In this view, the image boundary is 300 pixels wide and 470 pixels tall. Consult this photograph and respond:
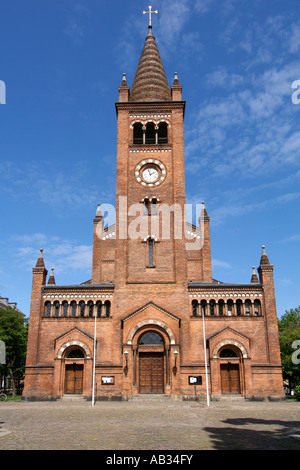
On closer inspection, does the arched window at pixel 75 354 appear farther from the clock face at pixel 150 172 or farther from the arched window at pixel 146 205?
the clock face at pixel 150 172

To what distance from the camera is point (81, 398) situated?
107ft

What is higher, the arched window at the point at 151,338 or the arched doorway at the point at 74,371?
the arched window at the point at 151,338

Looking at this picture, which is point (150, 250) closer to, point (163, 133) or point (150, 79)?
point (163, 133)

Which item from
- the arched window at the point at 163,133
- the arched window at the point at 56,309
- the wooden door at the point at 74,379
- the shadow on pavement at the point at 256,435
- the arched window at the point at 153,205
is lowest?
the shadow on pavement at the point at 256,435

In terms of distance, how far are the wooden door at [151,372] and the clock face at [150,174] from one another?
16.5 metres

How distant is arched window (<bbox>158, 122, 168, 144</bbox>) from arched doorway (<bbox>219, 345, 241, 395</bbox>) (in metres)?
21.1

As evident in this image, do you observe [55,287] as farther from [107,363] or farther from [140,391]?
[140,391]

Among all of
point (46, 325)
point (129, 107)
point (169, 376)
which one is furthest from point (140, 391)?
point (129, 107)

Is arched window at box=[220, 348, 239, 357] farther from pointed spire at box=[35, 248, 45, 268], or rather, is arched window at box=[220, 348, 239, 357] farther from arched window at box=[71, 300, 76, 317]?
pointed spire at box=[35, 248, 45, 268]

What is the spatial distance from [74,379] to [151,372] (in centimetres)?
655

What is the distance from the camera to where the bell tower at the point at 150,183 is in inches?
1448

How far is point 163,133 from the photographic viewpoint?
41625 millimetres

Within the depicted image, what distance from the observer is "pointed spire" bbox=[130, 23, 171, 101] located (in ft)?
140

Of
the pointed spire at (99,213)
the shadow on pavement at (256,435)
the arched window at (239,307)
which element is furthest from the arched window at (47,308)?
the shadow on pavement at (256,435)
